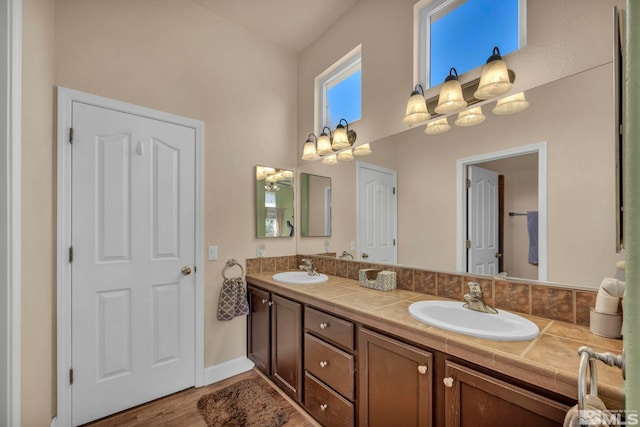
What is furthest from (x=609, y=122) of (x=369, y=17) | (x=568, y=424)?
(x=369, y=17)

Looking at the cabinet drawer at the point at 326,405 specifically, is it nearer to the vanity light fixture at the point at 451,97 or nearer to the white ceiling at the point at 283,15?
the vanity light fixture at the point at 451,97

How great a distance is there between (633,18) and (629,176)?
0.77ft

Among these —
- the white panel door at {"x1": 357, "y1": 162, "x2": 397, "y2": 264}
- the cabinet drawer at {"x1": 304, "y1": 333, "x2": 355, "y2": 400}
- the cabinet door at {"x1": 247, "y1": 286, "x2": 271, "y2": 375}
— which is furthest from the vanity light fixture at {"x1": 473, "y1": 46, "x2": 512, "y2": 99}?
the cabinet door at {"x1": 247, "y1": 286, "x2": 271, "y2": 375}

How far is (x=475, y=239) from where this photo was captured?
60.9 inches

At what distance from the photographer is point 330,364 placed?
155cm

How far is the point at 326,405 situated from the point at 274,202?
1.64 metres

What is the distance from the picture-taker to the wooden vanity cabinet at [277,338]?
5.95 feet

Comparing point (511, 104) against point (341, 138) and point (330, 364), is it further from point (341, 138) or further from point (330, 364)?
point (330, 364)

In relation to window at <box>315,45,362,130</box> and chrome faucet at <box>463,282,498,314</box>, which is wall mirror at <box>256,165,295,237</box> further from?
chrome faucet at <box>463,282,498,314</box>

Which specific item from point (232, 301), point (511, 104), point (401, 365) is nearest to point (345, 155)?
point (511, 104)

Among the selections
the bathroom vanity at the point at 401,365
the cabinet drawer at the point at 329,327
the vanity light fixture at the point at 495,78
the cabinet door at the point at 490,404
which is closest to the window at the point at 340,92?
the vanity light fixture at the point at 495,78

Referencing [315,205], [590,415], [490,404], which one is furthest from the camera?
[315,205]

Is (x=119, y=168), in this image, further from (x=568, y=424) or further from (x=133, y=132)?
(x=568, y=424)

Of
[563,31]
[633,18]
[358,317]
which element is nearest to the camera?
[633,18]
